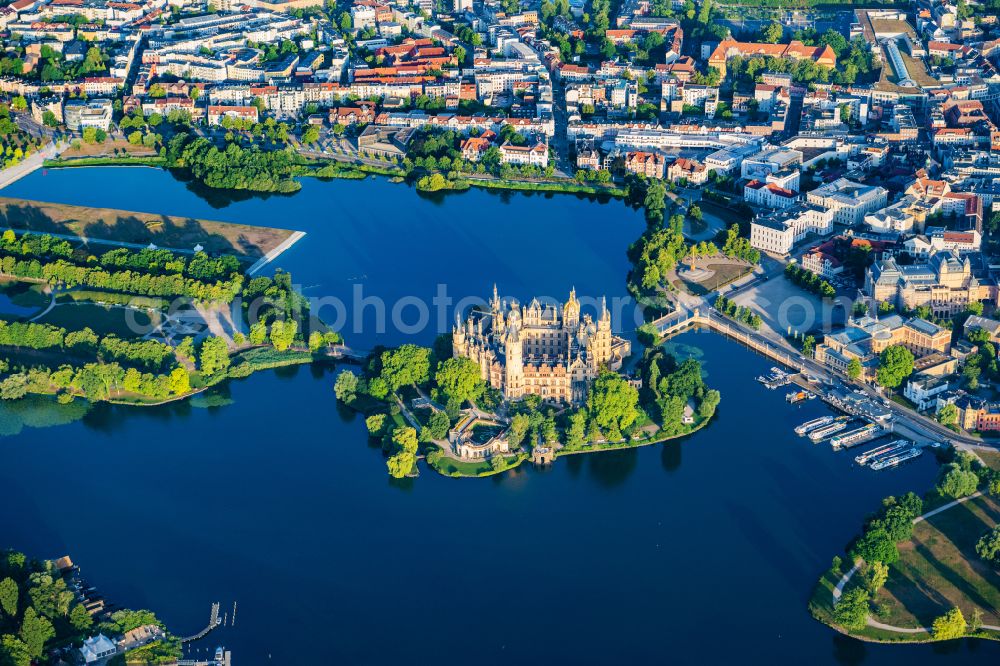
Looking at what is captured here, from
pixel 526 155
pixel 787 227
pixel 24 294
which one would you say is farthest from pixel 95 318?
pixel 787 227

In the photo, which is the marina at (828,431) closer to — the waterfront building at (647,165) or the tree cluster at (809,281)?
the tree cluster at (809,281)

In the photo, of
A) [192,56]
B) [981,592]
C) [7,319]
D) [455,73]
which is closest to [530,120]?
[455,73]

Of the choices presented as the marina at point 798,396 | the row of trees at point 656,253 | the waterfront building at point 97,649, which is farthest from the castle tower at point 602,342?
the waterfront building at point 97,649

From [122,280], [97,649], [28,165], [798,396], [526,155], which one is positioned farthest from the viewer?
[28,165]

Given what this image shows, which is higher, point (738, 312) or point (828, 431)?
point (738, 312)

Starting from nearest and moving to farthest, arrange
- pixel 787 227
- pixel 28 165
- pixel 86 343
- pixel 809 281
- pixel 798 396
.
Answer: pixel 798 396
pixel 86 343
pixel 809 281
pixel 787 227
pixel 28 165

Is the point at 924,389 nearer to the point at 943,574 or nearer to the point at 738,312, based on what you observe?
the point at 738,312

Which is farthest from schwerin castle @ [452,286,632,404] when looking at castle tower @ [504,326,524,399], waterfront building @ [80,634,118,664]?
waterfront building @ [80,634,118,664]

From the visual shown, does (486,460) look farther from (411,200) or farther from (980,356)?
(411,200)

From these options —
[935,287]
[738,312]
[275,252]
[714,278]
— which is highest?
[935,287]
